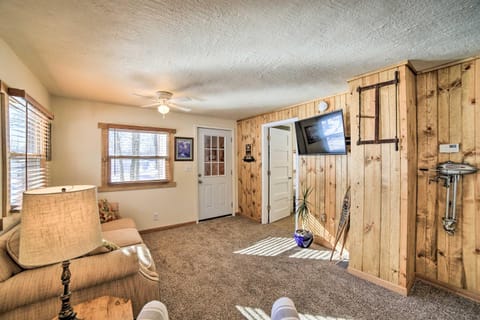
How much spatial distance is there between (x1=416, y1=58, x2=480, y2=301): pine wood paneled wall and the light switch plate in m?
0.03

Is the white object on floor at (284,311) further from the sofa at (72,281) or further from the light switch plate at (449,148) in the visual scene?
the light switch plate at (449,148)

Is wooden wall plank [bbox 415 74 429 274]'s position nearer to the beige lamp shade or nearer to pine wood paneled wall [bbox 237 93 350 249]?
pine wood paneled wall [bbox 237 93 350 249]

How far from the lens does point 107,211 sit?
3.06m

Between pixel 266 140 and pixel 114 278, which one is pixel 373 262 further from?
pixel 266 140

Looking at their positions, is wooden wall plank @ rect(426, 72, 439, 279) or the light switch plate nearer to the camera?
the light switch plate

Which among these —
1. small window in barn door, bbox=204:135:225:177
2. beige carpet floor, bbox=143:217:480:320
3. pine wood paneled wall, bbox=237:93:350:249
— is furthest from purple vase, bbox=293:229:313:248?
small window in barn door, bbox=204:135:225:177

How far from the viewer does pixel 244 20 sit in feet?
4.58

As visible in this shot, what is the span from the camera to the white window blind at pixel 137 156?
3521mm

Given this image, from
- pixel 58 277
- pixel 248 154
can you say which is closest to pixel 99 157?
pixel 58 277

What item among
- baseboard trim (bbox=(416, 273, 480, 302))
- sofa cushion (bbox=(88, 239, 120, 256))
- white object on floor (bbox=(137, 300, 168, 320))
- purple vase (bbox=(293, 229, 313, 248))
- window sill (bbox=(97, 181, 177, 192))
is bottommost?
baseboard trim (bbox=(416, 273, 480, 302))

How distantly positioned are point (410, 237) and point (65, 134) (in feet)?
15.6

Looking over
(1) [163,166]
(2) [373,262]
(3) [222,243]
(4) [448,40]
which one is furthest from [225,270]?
(4) [448,40]

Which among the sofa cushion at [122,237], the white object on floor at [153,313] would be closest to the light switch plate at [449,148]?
the white object on floor at [153,313]

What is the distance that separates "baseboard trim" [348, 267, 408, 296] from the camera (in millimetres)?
2012
